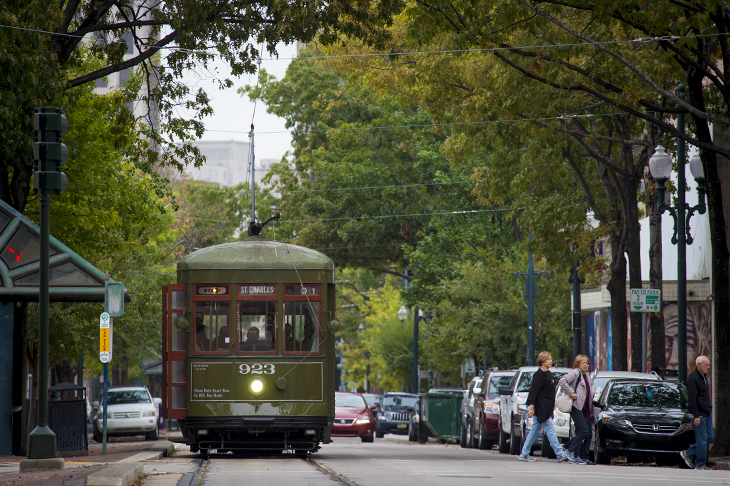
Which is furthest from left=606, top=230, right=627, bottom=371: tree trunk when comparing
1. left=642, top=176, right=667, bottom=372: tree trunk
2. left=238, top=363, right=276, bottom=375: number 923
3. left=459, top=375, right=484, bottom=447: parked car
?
left=238, top=363, right=276, bottom=375: number 923

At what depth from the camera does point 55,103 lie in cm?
1792

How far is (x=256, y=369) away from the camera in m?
17.2

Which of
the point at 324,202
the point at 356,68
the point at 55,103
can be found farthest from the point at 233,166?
the point at 55,103

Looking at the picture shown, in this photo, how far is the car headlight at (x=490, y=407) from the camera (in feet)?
82.1

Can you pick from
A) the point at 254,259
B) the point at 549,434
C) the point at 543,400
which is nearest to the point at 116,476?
the point at 254,259

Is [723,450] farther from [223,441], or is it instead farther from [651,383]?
[223,441]

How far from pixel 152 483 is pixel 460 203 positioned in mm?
30935

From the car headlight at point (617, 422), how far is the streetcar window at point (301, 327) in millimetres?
4841

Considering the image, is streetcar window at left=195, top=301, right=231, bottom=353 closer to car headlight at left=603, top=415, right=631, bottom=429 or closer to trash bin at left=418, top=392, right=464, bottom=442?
car headlight at left=603, top=415, right=631, bottom=429

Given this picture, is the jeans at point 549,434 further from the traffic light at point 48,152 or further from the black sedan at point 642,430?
the traffic light at point 48,152

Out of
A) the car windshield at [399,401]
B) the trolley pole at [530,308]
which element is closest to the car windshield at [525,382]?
the trolley pole at [530,308]

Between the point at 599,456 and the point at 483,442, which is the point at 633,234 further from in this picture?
the point at 599,456

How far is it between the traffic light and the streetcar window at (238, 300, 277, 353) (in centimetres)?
417

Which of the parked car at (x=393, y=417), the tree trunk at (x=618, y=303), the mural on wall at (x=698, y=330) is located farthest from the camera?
the parked car at (x=393, y=417)
